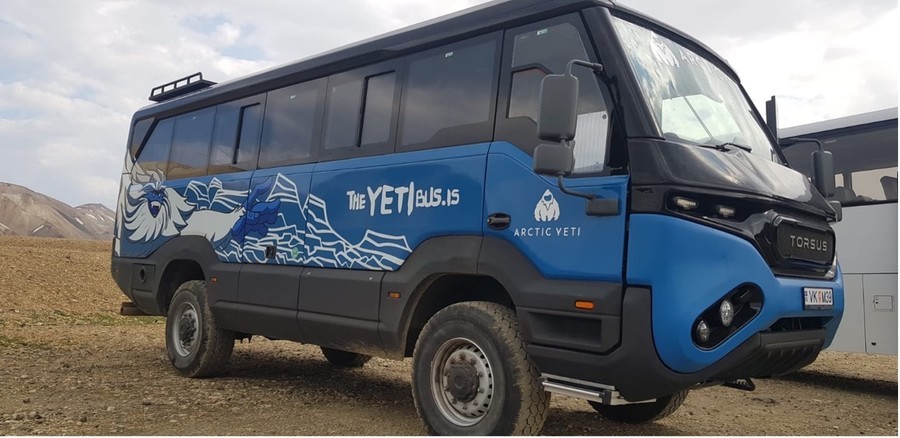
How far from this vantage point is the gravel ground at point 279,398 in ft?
19.2

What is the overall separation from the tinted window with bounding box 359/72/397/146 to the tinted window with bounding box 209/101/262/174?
1.76 m

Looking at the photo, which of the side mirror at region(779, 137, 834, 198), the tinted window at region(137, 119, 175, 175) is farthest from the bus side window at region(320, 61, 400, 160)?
the side mirror at region(779, 137, 834, 198)

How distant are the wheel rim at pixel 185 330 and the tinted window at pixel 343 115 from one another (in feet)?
9.06

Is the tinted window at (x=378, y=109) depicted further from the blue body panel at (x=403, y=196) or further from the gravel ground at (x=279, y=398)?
the gravel ground at (x=279, y=398)

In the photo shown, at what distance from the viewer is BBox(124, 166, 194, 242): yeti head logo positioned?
845 cm

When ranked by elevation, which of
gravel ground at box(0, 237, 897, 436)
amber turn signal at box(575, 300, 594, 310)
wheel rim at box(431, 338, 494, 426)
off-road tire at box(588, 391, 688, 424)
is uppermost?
amber turn signal at box(575, 300, 594, 310)

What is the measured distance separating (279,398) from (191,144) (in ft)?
11.0

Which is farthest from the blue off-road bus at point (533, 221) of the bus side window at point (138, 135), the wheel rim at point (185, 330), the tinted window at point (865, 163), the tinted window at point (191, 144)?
the tinted window at point (865, 163)

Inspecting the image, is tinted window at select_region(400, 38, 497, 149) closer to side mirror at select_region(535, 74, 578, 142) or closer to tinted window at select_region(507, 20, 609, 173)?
tinted window at select_region(507, 20, 609, 173)

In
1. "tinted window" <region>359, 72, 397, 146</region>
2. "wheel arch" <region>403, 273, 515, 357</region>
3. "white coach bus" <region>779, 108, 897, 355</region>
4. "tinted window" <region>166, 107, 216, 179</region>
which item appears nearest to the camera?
"wheel arch" <region>403, 273, 515, 357</region>

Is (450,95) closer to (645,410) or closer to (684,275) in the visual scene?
(684,275)

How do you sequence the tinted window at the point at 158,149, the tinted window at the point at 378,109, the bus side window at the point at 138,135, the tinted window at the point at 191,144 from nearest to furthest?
the tinted window at the point at 378,109 < the tinted window at the point at 191,144 < the tinted window at the point at 158,149 < the bus side window at the point at 138,135

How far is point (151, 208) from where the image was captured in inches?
352

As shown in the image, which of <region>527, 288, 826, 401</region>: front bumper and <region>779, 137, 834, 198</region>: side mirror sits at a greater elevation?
<region>779, 137, 834, 198</region>: side mirror
